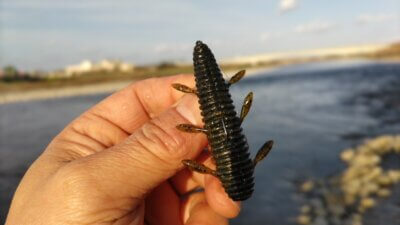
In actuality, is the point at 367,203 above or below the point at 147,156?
below

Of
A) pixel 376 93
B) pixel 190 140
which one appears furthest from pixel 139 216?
pixel 376 93

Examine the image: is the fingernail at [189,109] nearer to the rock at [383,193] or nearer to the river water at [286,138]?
the river water at [286,138]

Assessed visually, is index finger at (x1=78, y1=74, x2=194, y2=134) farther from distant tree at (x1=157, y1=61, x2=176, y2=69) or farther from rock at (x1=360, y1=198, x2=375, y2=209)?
distant tree at (x1=157, y1=61, x2=176, y2=69)

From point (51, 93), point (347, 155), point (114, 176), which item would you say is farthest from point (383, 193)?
point (51, 93)

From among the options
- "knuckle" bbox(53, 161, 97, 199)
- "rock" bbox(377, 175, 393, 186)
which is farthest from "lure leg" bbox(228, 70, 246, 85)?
"rock" bbox(377, 175, 393, 186)

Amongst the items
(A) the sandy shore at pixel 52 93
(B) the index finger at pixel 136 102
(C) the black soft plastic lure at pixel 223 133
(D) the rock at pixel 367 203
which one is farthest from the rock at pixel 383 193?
(A) the sandy shore at pixel 52 93

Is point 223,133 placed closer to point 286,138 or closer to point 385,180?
point 385,180
